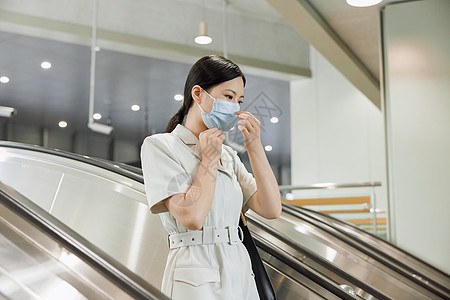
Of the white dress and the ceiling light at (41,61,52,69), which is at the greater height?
the ceiling light at (41,61,52,69)

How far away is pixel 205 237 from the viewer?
2059 mm

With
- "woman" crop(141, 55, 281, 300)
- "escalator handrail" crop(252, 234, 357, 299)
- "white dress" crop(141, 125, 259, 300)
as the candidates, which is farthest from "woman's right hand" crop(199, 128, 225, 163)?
"escalator handrail" crop(252, 234, 357, 299)

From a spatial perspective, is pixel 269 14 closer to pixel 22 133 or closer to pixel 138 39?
pixel 138 39

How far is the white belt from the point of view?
2.06 m

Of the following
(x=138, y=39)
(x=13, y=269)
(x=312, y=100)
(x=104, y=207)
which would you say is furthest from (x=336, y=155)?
(x=13, y=269)

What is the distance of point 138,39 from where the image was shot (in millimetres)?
11000

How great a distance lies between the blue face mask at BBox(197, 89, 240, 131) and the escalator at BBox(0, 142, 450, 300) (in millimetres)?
1352

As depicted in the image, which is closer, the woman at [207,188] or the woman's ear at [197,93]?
the woman at [207,188]

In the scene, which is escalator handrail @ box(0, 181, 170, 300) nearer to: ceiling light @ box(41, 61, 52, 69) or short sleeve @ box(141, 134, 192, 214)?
short sleeve @ box(141, 134, 192, 214)

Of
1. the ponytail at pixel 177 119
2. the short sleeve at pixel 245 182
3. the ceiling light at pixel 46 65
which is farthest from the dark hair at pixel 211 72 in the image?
the ceiling light at pixel 46 65

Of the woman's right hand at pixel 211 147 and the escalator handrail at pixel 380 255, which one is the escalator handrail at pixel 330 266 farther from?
the woman's right hand at pixel 211 147

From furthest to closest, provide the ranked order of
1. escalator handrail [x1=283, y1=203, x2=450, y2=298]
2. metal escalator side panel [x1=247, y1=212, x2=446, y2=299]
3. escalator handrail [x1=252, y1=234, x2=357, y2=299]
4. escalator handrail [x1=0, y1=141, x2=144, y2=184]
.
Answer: escalator handrail [x1=283, y1=203, x2=450, y2=298] < metal escalator side panel [x1=247, y1=212, x2=446, y2=299] < escalator handrail [x1=0, y1=141, x2=144, y2=184] < escalator handrail [x1=252, y1=234, x2=357, y2=299]

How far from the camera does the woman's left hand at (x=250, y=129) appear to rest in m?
2.17

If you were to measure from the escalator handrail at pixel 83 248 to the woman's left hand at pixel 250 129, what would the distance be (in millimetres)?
675
